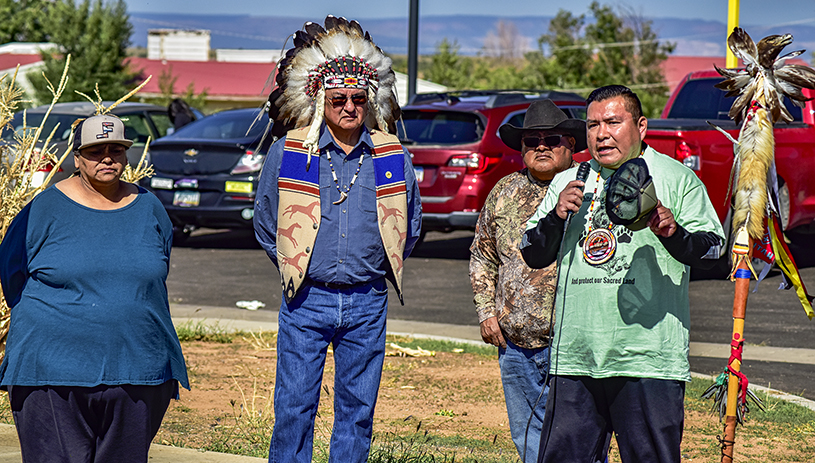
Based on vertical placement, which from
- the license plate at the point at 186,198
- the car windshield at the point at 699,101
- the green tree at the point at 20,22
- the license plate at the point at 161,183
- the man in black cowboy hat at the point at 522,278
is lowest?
the license plate at the point at 186,198

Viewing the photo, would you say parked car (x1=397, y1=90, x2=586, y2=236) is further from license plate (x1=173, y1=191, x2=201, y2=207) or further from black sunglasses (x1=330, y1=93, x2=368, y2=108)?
black sunglasses (x1=330, y1=93, x2=368, y2=108)

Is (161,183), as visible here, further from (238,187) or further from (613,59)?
(613,59)

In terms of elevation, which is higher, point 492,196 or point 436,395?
point 492,196

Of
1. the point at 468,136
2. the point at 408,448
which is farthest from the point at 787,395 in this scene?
the point at 468,136

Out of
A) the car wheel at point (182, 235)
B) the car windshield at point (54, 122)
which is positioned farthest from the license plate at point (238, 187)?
the car windshield at point (54, 122)

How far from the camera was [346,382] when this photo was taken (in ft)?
13.8

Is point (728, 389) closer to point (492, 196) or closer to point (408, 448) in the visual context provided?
point (492, 196)

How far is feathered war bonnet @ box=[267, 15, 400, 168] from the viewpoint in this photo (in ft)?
14.3

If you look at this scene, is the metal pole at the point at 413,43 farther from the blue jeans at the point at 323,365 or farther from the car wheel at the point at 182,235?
the blue jeans at the point at 323,365

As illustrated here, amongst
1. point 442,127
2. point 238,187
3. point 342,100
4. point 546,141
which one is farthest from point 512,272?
point 238,187

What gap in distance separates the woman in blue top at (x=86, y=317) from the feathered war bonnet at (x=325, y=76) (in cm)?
91

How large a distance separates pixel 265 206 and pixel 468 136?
7632mm

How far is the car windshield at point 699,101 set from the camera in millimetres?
11875

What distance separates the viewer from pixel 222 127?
1389 centimetres
